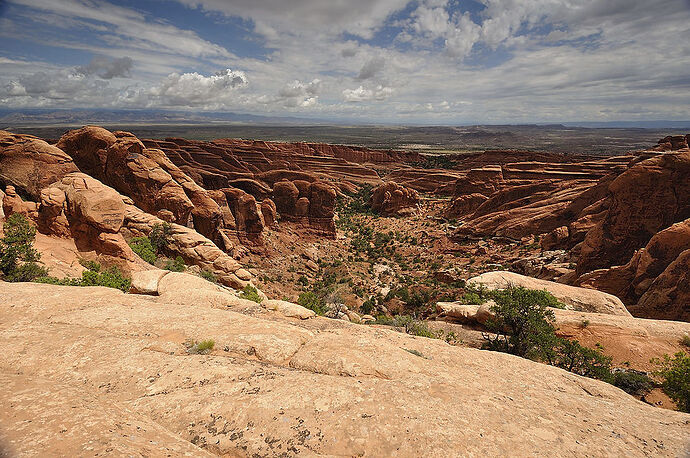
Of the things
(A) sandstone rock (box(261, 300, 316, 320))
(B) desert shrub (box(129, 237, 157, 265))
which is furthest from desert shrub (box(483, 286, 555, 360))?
(B) desert shrub (box(129, 237, 157, 265))

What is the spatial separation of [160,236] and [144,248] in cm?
222

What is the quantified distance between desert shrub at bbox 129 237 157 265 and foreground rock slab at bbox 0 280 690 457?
1266 cm

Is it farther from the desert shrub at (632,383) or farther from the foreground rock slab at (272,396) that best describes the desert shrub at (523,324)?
the foreground rock slab at (272,396)

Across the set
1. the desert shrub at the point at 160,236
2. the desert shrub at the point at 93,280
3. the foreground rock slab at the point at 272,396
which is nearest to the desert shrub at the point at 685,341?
the foreground rock slab at the point at 272,396

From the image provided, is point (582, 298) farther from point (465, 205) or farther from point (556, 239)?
point (465, 205)

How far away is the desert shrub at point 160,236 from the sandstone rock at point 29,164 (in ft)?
24.7

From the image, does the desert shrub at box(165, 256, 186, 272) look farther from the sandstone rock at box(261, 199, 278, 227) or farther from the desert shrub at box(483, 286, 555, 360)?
the sandstone rock at box(261, 199, 278, 227)

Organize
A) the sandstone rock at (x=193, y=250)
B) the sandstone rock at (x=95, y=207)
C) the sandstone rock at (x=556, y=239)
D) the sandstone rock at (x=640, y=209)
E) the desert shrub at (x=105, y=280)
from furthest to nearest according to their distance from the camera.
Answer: the sandstone rock at (x=556, y=239), the sandstone rock at (x=640, y=209), the sandstone rock at (x=193, y=250), the sandstone rock at (x=95, y=207), the desert shrub at (x=105, y=280)

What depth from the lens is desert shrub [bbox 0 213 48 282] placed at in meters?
13.3

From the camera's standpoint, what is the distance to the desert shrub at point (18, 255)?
13.3 metres

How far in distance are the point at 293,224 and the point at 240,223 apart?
10516 millimetres

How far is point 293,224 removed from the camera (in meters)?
48.3

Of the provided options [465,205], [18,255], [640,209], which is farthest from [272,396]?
[465,205]

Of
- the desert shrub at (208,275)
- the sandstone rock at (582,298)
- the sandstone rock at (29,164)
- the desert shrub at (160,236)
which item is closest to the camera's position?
the sandstone rock at (582,298)
